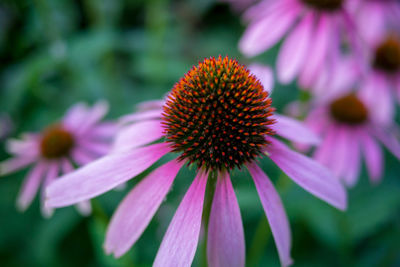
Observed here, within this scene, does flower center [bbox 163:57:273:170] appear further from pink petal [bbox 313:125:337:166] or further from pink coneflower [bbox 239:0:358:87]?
pink petal [bbox 313:125:337:166]

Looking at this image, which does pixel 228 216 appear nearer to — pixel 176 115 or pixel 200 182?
pixel 200 182

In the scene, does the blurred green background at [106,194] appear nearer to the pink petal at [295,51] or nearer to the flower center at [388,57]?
the pink petal at [295,51]

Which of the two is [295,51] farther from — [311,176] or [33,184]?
[33,184]

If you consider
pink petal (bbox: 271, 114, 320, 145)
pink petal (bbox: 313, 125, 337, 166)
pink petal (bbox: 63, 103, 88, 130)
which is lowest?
pink petal (bbox: 313, 125, 337, 166)

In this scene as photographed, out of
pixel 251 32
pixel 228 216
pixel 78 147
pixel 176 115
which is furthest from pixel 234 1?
pixel 228 216

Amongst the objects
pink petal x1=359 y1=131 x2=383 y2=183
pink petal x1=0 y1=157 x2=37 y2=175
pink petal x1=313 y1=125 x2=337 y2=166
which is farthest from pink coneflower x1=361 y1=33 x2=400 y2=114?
pink petal x1=0 y1=157 x2=37 y2=175

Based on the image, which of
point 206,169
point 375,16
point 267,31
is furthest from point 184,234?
point 375,16
